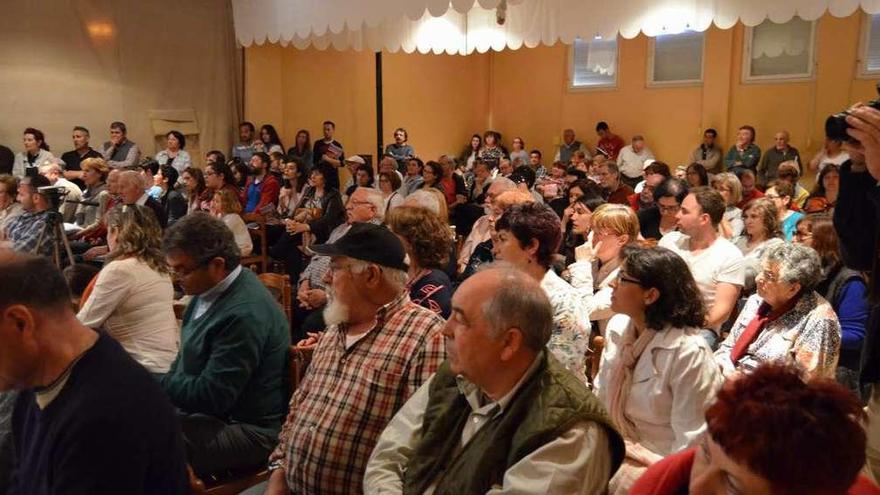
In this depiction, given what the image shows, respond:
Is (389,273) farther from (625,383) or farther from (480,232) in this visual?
(480,232)

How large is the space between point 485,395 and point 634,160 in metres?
9.29

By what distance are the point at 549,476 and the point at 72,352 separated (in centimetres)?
95

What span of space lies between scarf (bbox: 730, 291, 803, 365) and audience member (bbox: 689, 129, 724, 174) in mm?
7482

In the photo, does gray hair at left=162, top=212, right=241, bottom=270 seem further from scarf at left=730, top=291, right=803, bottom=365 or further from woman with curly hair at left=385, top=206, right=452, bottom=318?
scarf at left=730, top=291, right=803, bottom=365

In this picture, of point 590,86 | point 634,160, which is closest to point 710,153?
point 634,160

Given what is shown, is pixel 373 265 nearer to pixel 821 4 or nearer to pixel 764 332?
pixel 764 332

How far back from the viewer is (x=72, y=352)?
4.53 feet

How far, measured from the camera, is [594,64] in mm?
11297

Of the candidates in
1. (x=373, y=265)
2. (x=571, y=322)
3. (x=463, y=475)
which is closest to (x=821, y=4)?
(x=571, y=322)

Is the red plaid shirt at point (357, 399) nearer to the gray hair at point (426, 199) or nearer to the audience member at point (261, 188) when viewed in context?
the gray hair at point (426, 199)

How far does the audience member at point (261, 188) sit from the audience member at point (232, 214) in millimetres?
1595

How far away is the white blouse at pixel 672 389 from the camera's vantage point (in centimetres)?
195

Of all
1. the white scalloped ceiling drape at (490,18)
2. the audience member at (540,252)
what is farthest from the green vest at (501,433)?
the white scalloped ceiling drape at (490,18)

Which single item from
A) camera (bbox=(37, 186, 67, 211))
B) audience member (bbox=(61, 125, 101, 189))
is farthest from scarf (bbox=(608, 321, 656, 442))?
audience member (bbox=(61, 125, 101, 189))
